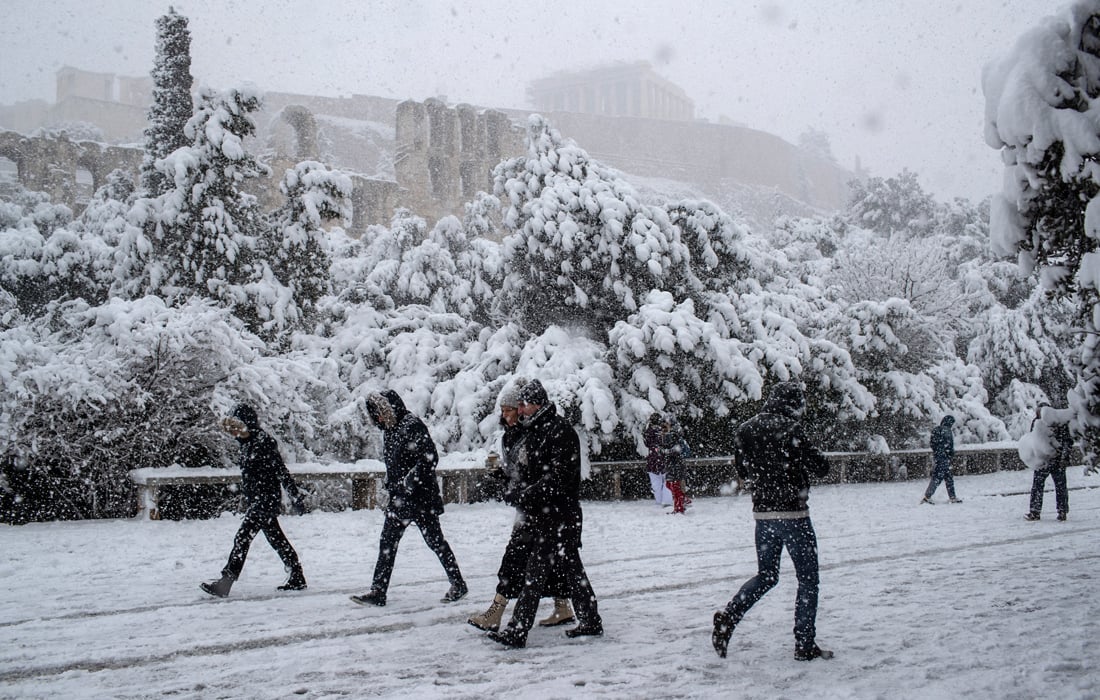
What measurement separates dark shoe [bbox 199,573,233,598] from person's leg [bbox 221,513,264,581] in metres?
0.03

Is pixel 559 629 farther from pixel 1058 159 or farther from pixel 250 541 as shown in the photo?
pixel 1058 159

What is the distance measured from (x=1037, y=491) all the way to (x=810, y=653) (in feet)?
27.9

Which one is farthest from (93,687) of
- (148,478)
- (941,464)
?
(941,464)

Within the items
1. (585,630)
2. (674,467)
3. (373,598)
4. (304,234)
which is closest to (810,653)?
(585,630)

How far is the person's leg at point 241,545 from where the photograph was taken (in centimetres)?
733

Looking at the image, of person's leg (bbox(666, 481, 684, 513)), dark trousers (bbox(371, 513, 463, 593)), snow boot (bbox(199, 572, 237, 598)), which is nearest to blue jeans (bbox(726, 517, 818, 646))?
dark trousers (bbox(371, 513, 463, 593))

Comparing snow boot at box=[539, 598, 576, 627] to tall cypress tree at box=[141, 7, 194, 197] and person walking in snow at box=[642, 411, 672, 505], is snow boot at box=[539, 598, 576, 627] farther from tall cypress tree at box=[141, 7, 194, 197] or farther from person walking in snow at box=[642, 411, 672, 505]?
tall cypress tree at box=[141, 7, 194, 197]

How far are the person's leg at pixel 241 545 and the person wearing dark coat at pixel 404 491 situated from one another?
44.1 inches

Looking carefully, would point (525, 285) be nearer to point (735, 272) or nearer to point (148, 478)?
point (735, 272)

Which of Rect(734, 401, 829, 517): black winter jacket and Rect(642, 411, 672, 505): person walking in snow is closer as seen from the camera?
Rect(734, 401, 829, 517): black winter jacket

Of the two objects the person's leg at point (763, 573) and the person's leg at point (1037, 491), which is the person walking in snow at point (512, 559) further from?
the person's leg at point (1037, 491)

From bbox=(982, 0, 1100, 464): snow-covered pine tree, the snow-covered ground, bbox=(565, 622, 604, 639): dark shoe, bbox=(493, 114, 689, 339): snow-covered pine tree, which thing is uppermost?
bbox=(493, 114, 689, 339): snow-covered pine tree

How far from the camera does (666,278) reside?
19453 mm

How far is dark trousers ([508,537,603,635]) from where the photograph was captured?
5703 mm
